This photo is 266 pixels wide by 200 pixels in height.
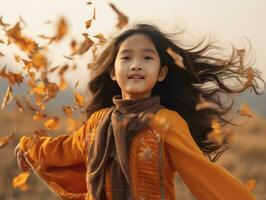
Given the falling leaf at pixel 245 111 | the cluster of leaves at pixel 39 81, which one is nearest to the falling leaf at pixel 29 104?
the cluster of leaves at pixel 39 81

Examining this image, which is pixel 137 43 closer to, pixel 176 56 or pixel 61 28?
pixel 176 56

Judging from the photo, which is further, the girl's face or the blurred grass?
the blurred grass

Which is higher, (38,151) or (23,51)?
(23,51)

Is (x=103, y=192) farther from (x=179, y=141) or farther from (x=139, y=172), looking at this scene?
(x=179, y=141)

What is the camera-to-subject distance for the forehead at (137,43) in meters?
4.03

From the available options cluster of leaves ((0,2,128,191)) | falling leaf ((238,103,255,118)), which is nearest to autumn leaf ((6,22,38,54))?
cluster of leaves ((0,2,128,191))

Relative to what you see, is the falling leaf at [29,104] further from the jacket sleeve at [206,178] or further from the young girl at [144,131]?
the jacket sleeve at [206,178]

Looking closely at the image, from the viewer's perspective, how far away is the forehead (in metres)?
4.03

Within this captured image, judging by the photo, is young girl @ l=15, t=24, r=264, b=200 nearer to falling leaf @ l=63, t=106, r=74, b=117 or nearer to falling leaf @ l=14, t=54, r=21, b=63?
falling leaf @ l=63, t=106, r=74, b=117

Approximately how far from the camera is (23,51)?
393cm

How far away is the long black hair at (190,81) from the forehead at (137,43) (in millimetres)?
41

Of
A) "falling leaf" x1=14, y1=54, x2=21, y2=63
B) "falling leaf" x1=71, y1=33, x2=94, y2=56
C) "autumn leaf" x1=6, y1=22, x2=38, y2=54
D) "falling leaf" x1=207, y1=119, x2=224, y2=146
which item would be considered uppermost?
"autumn leaf" x1=6, y1=22, x2=38, y2=54

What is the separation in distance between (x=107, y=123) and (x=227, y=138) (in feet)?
2.80

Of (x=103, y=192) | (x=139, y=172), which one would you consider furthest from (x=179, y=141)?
(x=103, y=192)
